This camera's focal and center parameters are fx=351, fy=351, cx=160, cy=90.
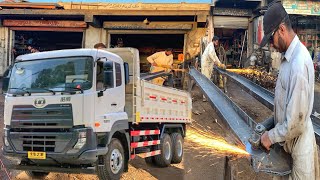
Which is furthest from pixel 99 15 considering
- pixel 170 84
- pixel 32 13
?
pixel 170 84

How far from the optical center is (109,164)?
6234 mm

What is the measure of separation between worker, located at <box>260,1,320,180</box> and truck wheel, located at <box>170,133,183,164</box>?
6.59m

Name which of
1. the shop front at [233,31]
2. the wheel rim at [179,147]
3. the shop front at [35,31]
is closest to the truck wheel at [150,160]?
the wheel rim at [179,147]

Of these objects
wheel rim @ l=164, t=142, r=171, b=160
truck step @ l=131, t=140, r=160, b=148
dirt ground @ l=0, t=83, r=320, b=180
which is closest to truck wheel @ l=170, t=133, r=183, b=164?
dirt ground @ l=0, t=83, r=320, b=180

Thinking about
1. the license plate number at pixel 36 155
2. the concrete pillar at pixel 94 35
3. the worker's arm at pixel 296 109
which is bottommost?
the license plate number at pixel 36 155

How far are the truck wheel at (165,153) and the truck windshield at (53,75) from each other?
3.30 m

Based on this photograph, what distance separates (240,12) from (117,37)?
651cm

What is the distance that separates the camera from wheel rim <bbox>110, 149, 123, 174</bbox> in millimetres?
6366

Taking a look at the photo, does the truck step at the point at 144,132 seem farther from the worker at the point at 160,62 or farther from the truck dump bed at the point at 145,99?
the worker at the point at 160,62

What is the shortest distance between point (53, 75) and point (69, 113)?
82 centimetres

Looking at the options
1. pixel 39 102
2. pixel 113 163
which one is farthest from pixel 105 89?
pixel 113 163

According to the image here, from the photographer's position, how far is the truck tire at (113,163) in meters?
6.08

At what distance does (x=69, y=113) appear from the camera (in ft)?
18.9

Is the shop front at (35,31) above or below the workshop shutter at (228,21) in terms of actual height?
below
